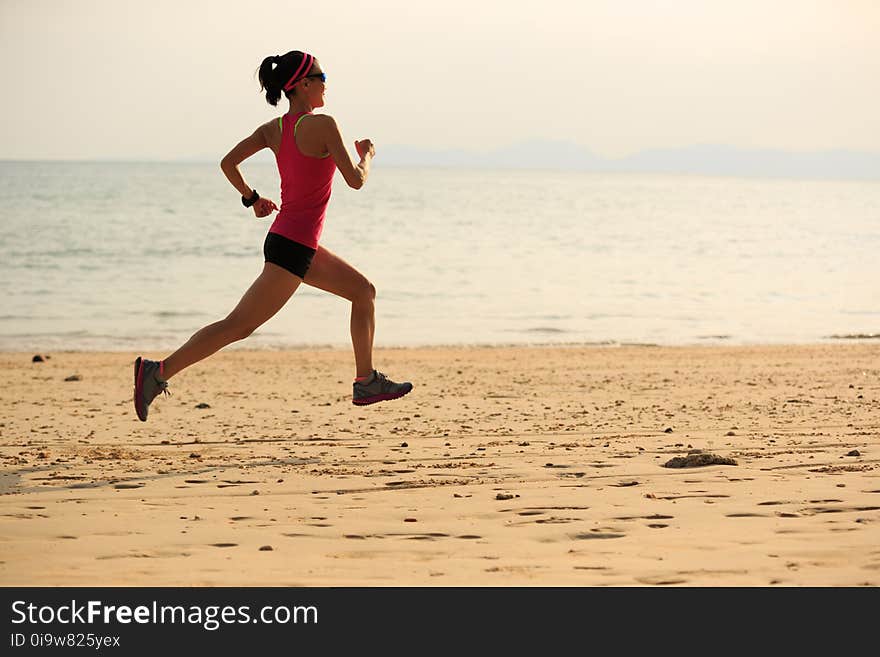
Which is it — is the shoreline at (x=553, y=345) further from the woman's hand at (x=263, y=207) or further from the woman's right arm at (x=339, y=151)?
the woman's right arm at (x=339, y=151)

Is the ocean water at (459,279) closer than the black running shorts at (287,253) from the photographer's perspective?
No

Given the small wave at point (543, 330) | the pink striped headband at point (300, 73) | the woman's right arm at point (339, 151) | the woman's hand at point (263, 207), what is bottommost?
the small wave at point (543, 330)

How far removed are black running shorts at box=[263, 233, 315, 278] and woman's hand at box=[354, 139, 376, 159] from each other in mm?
606

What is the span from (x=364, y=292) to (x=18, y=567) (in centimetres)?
279

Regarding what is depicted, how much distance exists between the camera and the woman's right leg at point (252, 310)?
228 inches

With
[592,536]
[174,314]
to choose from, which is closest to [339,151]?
[592,536]

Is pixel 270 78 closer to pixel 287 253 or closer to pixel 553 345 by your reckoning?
pixel 287 253

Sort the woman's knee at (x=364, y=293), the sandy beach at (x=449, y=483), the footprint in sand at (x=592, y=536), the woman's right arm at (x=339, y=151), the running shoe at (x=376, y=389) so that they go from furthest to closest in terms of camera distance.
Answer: the running shoe at (x=376, y=389) → the woman's knee at (x=364, y=293) → the woman's right arm at (x=339, y=151) → the footprint in sand at (x=592, y=536) → the sandy beach at (x=449, y=483)

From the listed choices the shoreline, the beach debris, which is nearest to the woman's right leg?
the beach debris

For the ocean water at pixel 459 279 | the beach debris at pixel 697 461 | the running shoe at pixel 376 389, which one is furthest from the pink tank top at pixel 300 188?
the ocean water at pixel 459 279

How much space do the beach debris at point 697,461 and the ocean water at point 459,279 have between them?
30.2 feet

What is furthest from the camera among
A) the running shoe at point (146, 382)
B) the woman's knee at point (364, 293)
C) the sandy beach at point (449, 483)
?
the woman's knee at point (364, 293)

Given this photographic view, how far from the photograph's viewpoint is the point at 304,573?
151 inches

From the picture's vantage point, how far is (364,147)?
19.8ft
